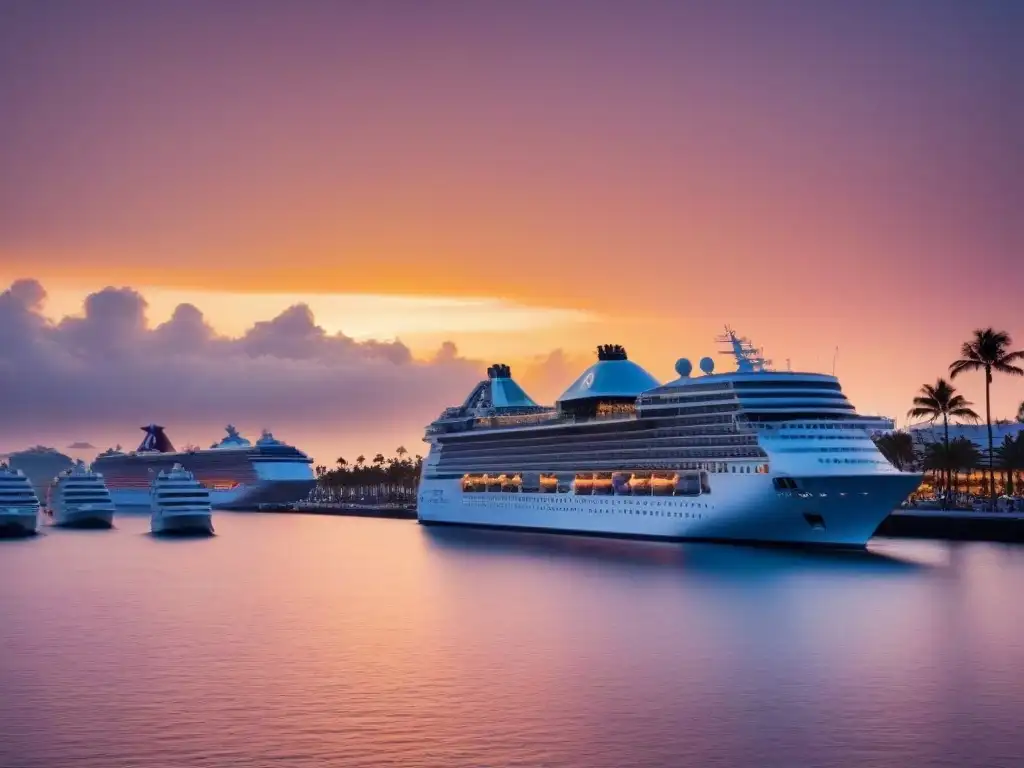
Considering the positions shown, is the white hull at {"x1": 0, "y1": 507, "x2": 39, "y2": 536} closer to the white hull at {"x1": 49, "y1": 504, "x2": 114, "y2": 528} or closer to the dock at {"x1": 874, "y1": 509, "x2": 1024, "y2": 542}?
the white hull at {"x1": 49, "y1": 504, "x2": 114, "y2": 528}

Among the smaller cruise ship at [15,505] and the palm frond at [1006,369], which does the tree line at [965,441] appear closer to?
the palm frond at [1006,369]

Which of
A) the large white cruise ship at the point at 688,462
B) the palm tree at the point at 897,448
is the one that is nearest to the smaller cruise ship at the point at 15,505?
the large white cruise ship at the point at 688,462

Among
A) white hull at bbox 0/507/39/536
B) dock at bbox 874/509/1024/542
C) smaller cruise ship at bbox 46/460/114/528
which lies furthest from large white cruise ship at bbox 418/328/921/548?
smaller cruise ship at bbox 46/460/114/528

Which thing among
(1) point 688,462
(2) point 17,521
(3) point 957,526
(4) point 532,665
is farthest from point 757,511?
(2) point 17,521

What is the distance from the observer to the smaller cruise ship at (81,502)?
471ft

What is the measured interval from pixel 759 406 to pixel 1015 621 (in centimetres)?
3382

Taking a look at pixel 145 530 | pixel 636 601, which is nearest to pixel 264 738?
pixel 636 601

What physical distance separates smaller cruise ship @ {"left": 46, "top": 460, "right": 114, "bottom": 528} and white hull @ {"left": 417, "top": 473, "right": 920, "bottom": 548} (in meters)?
60.4

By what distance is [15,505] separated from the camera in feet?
418

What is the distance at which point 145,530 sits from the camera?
14312 cm

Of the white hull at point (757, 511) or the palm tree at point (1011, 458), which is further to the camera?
the palm tree at point (1011, 458)

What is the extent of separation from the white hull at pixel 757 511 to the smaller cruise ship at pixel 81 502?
198 ft

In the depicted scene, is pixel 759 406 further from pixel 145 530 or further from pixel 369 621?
pixel 145 530

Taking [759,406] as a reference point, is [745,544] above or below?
below
